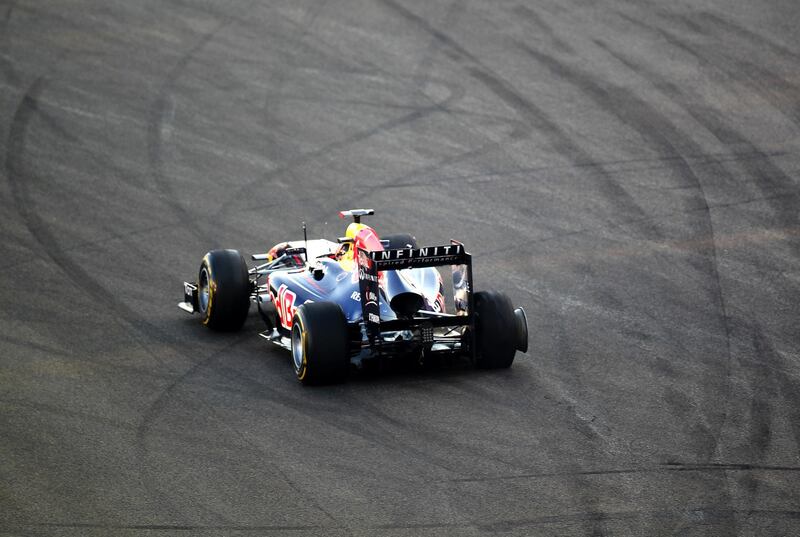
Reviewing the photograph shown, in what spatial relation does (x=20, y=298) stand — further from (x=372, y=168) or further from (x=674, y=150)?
(x=674, y=150)

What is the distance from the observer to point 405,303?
45.9 feet

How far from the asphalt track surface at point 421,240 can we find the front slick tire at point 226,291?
0.74ft

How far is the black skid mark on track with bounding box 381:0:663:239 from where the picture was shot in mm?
20297

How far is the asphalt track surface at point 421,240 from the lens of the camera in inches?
435

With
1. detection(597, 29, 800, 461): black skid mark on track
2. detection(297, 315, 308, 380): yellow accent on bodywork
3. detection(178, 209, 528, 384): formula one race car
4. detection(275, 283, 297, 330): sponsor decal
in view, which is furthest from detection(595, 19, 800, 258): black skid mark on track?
detection(297, 315, 308, 380): yellow accent on bodywork

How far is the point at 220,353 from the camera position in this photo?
1462 cm

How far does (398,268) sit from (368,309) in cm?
54

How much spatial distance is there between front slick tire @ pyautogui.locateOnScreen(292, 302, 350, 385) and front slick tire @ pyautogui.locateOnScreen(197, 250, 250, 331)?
1895mm

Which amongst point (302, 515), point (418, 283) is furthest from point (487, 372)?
point (302, 515)

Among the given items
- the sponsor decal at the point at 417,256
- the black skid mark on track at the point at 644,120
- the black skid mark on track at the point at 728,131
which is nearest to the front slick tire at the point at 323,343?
the sponsor decal at the point at 417,256

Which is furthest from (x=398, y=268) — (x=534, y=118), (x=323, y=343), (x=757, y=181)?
(x=534, y=118)

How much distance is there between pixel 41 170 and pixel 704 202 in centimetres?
1088

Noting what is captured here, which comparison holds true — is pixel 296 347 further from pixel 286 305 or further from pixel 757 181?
pixel 757 181

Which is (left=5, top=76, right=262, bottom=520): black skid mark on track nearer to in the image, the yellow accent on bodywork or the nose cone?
the yellow accent on bodywork
